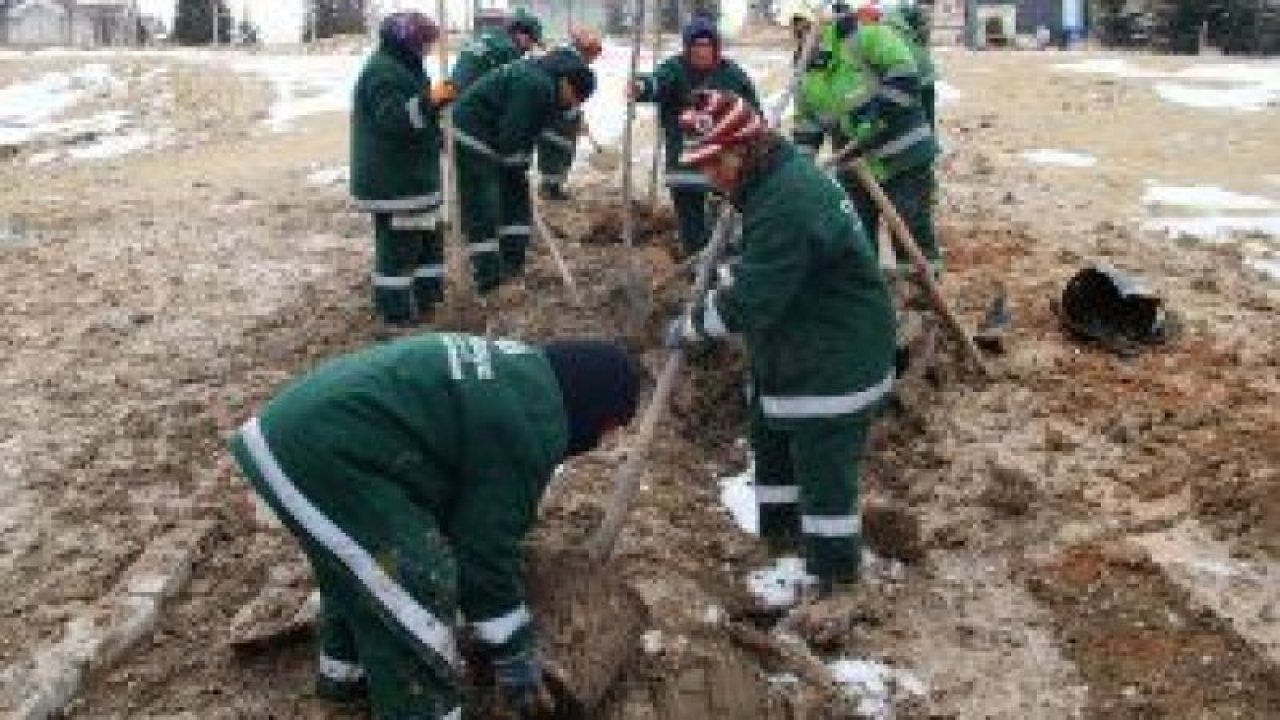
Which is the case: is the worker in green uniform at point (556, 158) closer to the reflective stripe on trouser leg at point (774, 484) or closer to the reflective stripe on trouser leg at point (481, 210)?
the reflective stripe on trouser leg at point (481, 210)

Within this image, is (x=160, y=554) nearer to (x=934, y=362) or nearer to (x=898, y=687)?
(x=898, y=687)

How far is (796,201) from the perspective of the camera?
5227 mm

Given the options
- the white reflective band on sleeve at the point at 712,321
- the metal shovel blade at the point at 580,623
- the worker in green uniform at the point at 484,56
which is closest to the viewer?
the metal shovel blade at the point at 580,623

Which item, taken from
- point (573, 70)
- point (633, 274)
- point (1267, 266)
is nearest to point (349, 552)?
point (633, 274)

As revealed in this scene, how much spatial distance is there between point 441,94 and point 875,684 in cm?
423

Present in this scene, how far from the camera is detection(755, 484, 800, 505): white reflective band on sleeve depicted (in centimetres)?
604

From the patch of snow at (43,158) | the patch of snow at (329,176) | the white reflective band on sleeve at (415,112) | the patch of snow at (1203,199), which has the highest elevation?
the white reflective band on sleeve at (415,112)

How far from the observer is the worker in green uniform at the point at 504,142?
870cm

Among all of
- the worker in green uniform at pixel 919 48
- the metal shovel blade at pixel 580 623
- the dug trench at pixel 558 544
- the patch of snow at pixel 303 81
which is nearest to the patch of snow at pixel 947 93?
the patch of snow at pixel 303 81

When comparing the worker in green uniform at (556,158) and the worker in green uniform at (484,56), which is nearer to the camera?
the worker in green uniform at (484,56)

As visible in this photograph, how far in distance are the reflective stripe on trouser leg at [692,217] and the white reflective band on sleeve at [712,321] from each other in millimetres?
3797

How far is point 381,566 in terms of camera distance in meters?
3.97

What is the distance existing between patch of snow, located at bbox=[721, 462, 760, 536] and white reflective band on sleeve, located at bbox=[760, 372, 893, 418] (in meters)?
0.79

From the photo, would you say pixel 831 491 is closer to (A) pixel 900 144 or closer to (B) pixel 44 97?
(A) pixel 900 144
